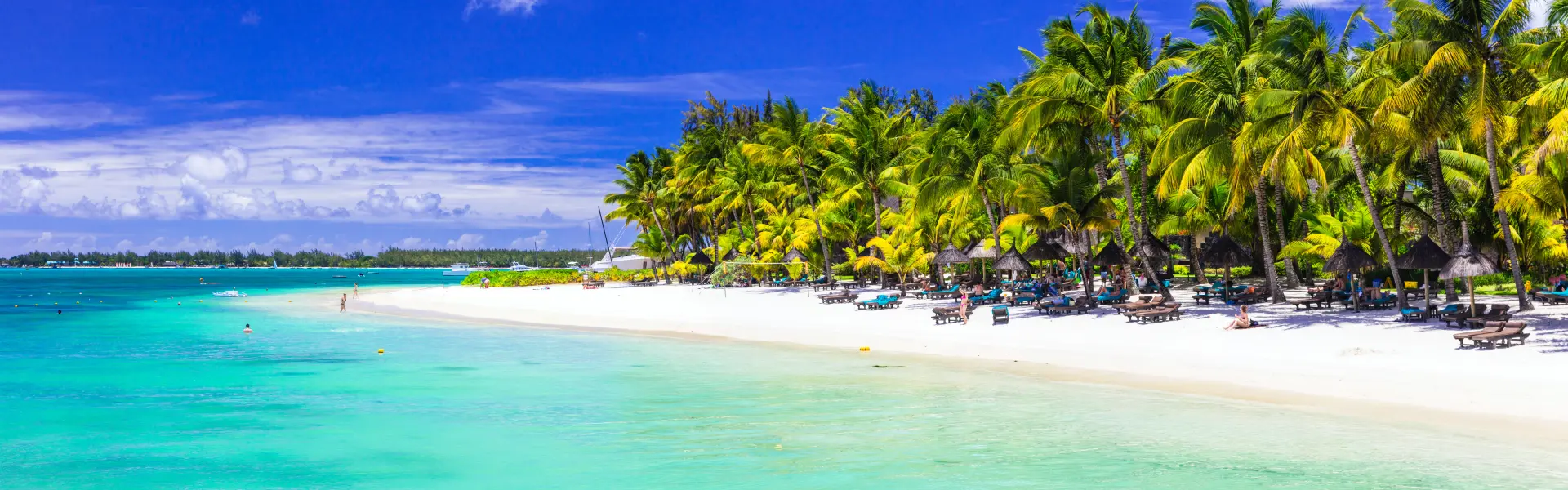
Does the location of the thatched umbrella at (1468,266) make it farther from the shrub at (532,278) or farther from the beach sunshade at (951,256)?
the shrub at (532,278)

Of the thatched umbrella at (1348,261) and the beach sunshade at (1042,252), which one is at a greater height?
the beach sunshade at (1042,252)

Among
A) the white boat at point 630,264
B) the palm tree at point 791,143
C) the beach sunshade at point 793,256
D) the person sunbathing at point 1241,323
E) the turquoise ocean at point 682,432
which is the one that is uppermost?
the palm tree at point 791,143

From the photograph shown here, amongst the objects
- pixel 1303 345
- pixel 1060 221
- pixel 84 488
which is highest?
pixel 1060 221

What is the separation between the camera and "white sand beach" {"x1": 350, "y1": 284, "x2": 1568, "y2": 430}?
1366 centimetres

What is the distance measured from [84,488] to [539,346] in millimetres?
14942

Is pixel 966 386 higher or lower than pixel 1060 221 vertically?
lower

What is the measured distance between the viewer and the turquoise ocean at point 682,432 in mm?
10953

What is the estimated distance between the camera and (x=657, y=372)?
65.2 ft

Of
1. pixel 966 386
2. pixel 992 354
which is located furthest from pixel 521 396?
pixel 992 354

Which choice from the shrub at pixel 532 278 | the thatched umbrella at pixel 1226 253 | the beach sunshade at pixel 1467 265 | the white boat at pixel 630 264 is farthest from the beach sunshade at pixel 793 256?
the white boat at pixel 630 264

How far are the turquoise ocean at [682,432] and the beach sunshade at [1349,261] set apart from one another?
8162mm

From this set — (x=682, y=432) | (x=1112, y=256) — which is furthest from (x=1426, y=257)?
(x=682, y=432)

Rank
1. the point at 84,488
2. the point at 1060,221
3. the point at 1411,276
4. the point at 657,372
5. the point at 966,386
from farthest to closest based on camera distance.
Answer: the point at 1411,276, the point at 1060,221, the point at 657,372, the point at 966,386, the point at 84,488

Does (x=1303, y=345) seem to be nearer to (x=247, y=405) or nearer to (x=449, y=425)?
(x=449, y=425)
